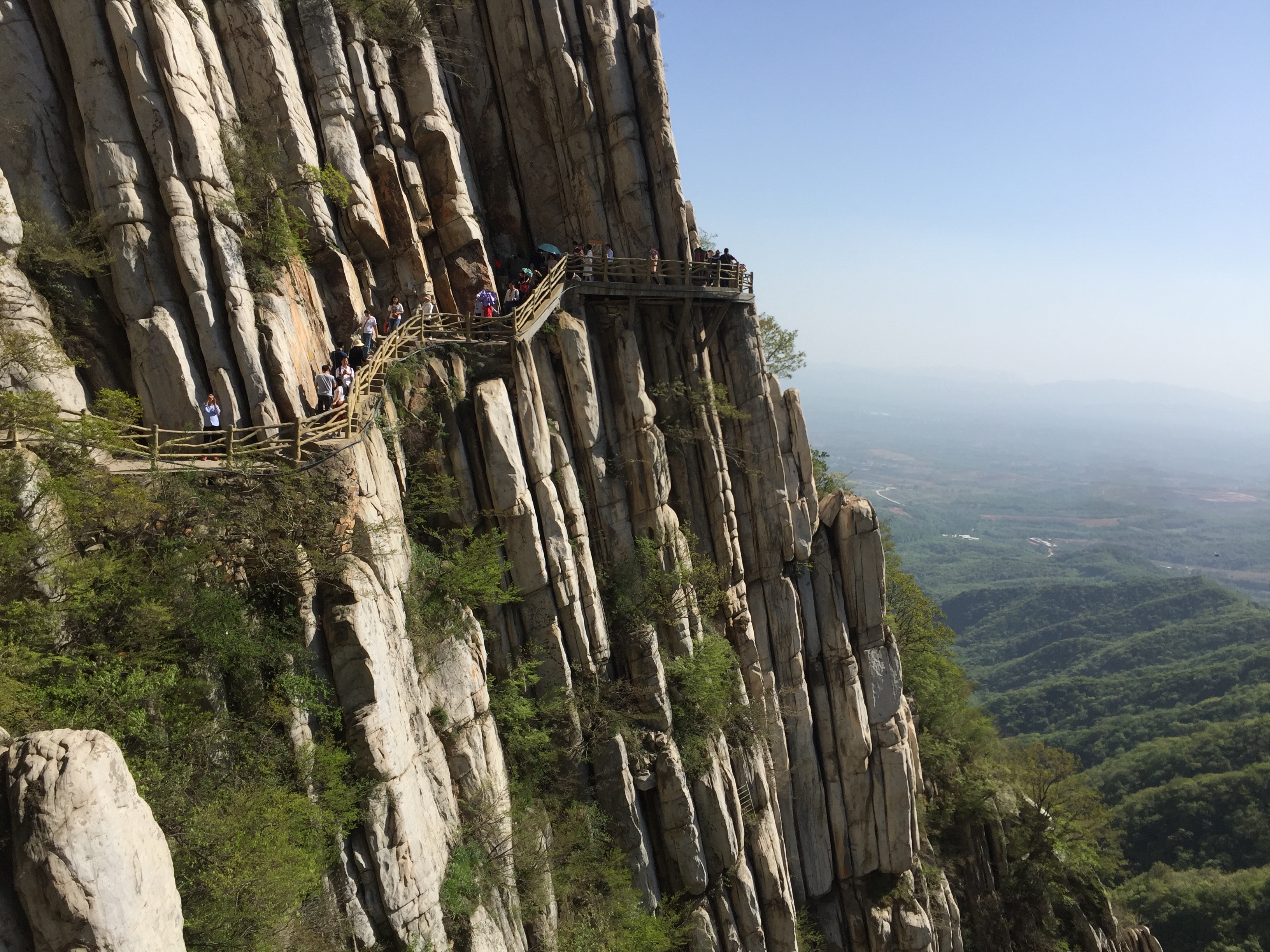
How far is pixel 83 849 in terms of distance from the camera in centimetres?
828

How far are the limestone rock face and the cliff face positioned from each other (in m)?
0.08

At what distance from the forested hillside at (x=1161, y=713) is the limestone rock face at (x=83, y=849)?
6767 centimetres

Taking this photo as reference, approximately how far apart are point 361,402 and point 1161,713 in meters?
106

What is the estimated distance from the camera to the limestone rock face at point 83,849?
8.11m

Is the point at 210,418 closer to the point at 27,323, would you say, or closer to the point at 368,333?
the point at 27,323

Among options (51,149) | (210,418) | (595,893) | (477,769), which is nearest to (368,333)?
(210,418)

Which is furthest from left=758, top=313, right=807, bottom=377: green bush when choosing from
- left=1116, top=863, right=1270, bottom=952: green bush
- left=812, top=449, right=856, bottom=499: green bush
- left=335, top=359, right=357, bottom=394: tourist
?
left=1116, top=863, right=1270, bottom=952: green bush

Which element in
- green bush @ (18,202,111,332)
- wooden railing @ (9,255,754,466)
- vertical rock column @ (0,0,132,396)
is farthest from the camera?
vertical rock column @ (0,0,132,396)

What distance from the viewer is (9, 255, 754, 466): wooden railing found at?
13.9 meters

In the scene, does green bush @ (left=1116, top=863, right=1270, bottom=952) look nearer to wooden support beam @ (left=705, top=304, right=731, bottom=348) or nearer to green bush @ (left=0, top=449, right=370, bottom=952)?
wooden support beam @ (left=705, top=304, right=731, bottom=348)

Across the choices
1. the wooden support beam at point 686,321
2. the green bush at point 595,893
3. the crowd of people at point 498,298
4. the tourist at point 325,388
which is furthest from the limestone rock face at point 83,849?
the wooden support beam at point 686,321

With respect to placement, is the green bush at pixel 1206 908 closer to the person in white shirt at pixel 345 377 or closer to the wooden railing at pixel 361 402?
the wooden railing at pixel 361 402

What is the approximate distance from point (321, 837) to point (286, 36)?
2314 cm

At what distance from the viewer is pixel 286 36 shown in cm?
2209
